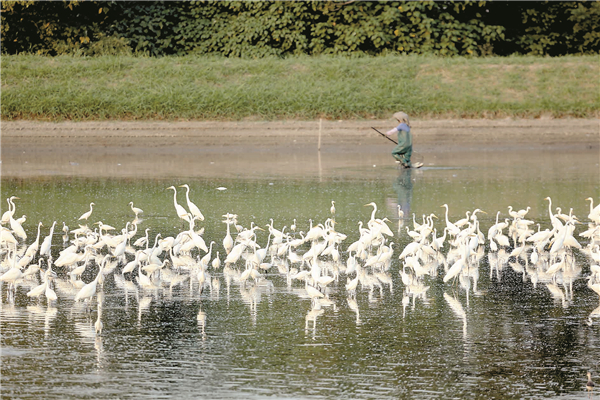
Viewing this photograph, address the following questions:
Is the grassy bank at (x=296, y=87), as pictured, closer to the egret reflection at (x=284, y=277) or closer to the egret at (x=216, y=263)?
the egret reflection at (x=284, y=277)

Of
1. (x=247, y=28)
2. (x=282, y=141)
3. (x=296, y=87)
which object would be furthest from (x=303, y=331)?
(x=247, y=28)

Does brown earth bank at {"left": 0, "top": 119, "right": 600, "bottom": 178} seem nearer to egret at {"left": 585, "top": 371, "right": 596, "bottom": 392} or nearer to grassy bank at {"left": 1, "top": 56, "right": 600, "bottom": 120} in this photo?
grassy bank at {"left": 1, "top": 56, "right": 600, "bottom": 120}

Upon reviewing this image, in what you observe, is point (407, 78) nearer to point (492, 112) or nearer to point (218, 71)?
point (492, 112)

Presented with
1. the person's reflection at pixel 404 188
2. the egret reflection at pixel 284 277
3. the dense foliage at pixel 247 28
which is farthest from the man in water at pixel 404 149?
the dense foliage at pixel 247 28

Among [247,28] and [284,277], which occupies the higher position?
[247,28]

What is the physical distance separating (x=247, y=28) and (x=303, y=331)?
25.6 metres

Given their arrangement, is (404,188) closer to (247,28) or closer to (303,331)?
(303,331)

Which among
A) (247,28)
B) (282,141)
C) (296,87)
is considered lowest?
(282,141)

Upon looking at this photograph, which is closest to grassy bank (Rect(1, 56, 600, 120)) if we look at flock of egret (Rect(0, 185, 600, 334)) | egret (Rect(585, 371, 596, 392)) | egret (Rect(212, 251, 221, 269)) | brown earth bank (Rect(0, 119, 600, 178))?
brown earth bank (Rect(0, 119, 600, 178))

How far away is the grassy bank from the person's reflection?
22.0 feet

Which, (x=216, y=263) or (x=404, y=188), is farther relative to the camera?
(x=404, y=188)

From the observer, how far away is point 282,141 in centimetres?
2453

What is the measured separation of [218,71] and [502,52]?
470 inches

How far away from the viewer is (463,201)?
48.5 feet
